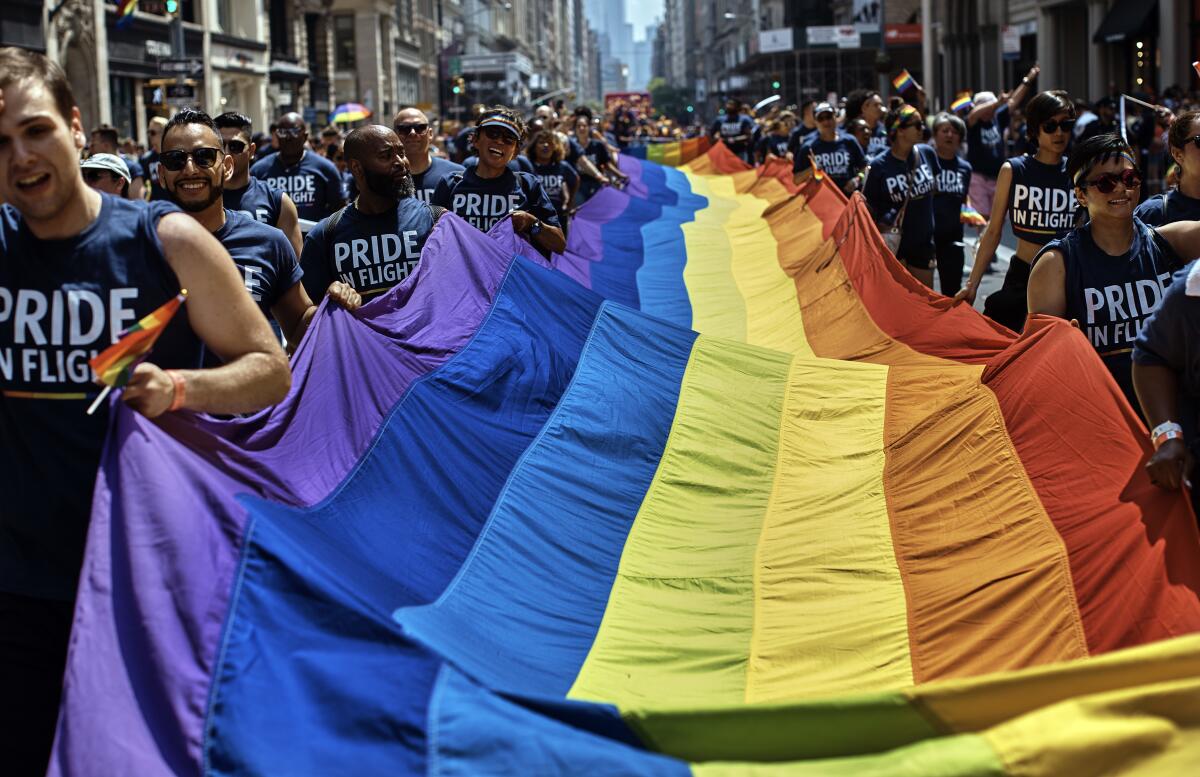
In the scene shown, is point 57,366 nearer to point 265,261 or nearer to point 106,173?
point 265,261

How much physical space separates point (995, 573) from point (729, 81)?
152 m

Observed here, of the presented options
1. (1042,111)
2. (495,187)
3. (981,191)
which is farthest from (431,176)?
(981,191)

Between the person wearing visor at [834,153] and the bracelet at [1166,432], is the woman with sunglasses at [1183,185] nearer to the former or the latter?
the bracelet at [1166,432]

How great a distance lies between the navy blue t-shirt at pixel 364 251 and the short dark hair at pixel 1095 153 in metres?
3.57

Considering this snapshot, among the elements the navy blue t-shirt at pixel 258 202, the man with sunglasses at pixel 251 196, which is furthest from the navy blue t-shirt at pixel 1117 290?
the navy blue t-shirt at pixel 258 202

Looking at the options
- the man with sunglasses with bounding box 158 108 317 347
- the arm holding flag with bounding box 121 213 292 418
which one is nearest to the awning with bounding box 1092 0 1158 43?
the man with sunglasses with bounding box 158 108 317 347

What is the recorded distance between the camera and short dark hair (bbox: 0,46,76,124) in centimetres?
363

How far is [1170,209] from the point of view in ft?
23.7

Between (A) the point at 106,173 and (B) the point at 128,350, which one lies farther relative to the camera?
(A) the point at 106,173

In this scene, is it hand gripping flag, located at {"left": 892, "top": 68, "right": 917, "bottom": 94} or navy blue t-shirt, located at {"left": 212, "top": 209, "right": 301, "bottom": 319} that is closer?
navy blue t-shirt, located at {"left": 212, "top": 209, "right": 301, "bottom": 319}

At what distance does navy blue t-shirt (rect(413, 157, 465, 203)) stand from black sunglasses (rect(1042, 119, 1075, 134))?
13.4ft

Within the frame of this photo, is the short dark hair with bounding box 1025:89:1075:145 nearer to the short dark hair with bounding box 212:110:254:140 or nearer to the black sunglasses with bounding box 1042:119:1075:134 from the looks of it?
the black sunglasses with bounding box 1042:119:1075:134

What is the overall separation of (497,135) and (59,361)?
684cm

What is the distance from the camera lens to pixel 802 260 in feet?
49.4
